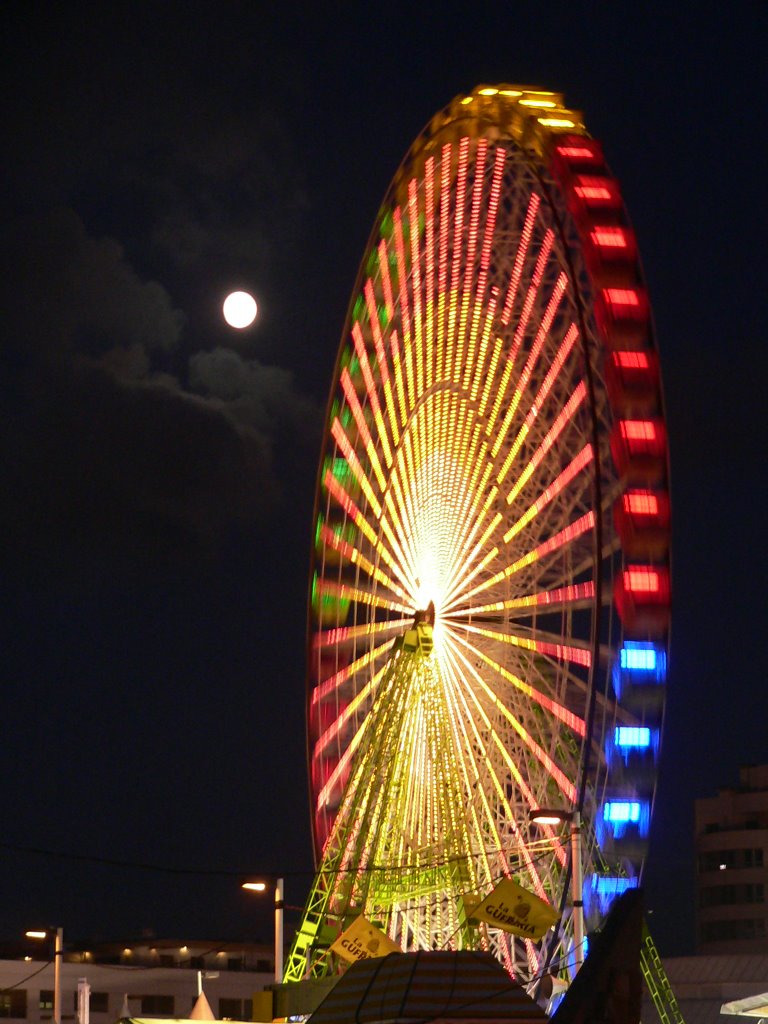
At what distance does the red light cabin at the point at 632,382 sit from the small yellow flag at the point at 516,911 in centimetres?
785

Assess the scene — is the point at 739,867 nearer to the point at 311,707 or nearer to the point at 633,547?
the point at 311,707

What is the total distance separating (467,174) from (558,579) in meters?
9.32

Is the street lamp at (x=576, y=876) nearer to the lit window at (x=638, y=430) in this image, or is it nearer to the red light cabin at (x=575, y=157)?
the lit window at (x=638, y=430)

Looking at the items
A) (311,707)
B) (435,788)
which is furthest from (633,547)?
(311,707)

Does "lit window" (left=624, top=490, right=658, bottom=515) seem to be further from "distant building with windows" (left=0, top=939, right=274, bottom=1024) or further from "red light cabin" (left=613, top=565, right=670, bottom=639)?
"distant building with windows" (left=0, top=939, right=274, bottom=1024)

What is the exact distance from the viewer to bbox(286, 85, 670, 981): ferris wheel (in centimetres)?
2944

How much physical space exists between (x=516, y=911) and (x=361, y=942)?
4923 millimetres

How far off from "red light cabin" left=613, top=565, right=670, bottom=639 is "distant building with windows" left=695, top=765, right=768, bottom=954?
6318cm

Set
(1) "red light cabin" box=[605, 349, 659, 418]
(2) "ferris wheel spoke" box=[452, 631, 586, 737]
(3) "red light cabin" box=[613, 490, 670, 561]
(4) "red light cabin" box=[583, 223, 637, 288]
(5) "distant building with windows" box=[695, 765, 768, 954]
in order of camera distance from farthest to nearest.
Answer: (5) "distant building with windows" box=[695, 765, 768, 954], (4) "red light cabin" box=[583, 223, 637, 288], (2) "ferris wheel spoke" box=[452, 631, 586, 737], (1) "red light cabin" box=[605, 349, 659, 418], (3) "red light cabin" box=[613, 490, 670, 561]

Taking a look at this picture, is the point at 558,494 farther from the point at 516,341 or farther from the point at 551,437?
the point at 516,341

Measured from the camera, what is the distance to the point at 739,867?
92188 millimetres

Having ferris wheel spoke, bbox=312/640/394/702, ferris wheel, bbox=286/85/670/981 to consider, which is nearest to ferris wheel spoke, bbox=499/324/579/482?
ferris wheel, bbox=286/85/670/981

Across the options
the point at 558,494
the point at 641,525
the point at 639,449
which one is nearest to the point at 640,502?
the point at 641,525

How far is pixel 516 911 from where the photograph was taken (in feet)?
90.9
